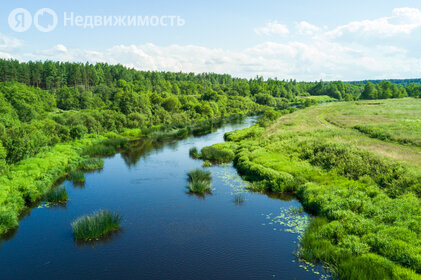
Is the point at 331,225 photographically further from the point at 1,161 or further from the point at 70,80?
the point at 70,80

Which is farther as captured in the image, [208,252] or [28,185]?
[28,185]

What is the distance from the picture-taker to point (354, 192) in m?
26.5

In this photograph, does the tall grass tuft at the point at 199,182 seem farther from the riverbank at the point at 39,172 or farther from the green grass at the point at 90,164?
the riverbank at the point at 39,172

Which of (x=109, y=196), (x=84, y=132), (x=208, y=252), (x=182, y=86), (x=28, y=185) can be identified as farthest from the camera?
(x=182, y=86)

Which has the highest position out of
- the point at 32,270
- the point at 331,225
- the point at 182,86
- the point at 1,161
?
the point at 182,86

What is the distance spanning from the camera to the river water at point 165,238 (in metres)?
18.8

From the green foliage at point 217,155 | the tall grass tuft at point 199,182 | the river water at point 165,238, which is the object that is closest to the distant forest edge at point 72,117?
the river water at point 165,238

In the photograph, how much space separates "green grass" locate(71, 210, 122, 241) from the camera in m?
22.7

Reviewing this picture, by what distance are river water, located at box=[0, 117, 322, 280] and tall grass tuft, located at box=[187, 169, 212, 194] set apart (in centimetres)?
95

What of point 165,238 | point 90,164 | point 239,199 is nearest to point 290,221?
point 239,199

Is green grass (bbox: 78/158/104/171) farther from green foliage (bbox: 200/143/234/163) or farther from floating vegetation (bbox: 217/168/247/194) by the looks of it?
floating vegetation (bbox: 217/168/247/194)

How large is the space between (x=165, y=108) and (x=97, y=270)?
90002 mm

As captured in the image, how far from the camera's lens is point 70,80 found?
441 feet

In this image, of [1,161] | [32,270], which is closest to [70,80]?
[1,161]
